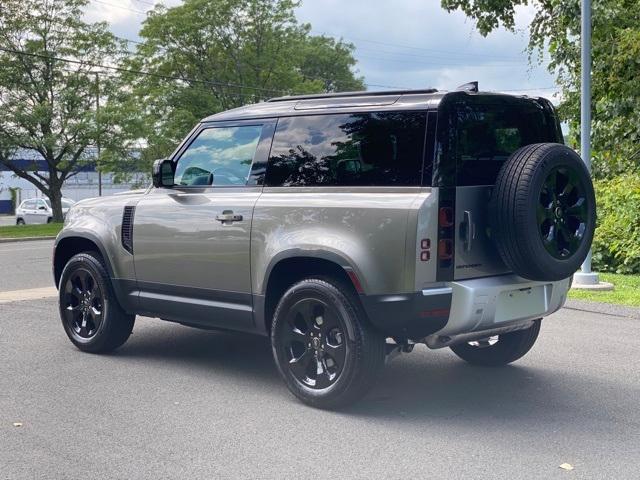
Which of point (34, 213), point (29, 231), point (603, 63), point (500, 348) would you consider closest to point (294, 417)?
point (500, 348)

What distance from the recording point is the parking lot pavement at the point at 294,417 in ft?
14.0

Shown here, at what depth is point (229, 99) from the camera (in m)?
44.5

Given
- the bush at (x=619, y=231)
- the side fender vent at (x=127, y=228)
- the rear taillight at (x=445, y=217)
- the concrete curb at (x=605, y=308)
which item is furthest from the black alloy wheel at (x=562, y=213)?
the bush at (x=619, y=231)

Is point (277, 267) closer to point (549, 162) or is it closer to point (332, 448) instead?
point (332, 448)

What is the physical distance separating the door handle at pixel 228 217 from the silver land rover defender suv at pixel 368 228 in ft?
0.04

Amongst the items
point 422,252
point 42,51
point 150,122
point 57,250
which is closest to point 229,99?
point 150,122

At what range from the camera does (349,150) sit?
531 cm

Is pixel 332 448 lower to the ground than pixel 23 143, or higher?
lower

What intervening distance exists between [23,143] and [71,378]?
26.4m

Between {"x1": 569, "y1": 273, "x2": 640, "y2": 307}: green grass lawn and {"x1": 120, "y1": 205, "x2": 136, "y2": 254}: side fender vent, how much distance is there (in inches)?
235

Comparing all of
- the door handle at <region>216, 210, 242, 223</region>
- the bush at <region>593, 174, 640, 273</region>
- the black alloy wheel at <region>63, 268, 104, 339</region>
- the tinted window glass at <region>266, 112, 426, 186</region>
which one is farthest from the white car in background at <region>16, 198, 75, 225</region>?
the tinted window glass at <region>266, 112, 426, 186</region>

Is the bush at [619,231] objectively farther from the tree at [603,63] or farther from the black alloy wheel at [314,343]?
the black alloy wheel at [314,343]

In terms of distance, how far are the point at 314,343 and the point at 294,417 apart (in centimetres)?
50

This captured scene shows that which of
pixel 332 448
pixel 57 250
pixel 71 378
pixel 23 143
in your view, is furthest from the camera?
pixel 23 143
